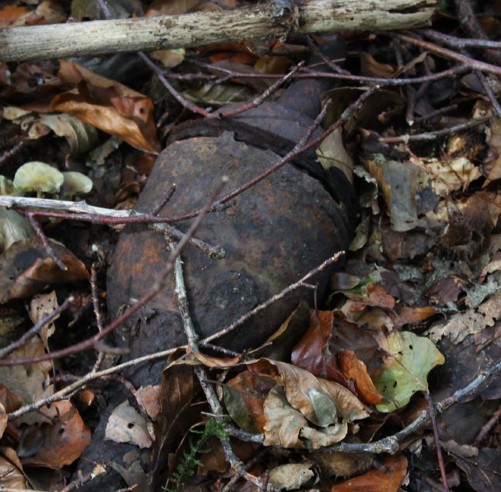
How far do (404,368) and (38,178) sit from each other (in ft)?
5.25

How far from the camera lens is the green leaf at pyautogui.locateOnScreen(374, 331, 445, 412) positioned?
6.54ft

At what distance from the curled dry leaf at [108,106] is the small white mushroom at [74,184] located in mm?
267

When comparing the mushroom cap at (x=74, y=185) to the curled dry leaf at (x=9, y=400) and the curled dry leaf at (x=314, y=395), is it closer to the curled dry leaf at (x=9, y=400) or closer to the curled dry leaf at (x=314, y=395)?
the curled dry leaf at (x=9, y=400)

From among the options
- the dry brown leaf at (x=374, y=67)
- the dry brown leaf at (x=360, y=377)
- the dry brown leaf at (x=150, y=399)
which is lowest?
the dry brown leaf at (x=150, y=399)

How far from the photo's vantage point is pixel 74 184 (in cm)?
261

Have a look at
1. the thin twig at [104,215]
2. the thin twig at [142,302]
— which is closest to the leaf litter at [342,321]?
the thin twig at [104,215]

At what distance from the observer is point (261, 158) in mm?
2094

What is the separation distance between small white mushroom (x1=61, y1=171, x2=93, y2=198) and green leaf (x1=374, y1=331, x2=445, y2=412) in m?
1.40

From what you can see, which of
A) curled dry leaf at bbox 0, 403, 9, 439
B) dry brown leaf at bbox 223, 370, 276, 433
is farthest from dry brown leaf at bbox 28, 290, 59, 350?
dry brown leaf at bbox 223, 370, 276, 433

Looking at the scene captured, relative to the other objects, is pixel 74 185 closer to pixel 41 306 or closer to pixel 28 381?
pixel 41 306

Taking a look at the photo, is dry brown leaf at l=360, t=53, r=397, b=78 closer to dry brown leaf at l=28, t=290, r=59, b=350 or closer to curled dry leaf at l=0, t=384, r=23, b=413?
dry brown leaf at l=28, t=290, r=59, b=350

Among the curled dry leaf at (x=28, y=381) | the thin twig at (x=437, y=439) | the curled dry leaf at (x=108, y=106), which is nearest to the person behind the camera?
the thin twig at (x=437, y=439)

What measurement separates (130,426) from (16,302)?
0.72 metres

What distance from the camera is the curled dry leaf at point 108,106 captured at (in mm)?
2699
